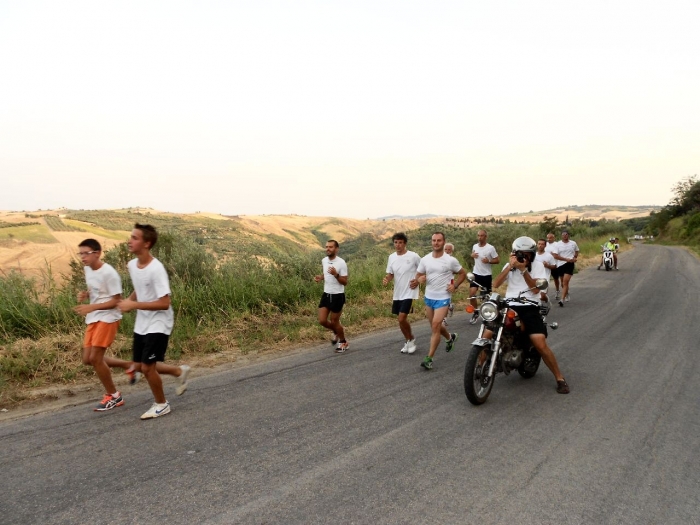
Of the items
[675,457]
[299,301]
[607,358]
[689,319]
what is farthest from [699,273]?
[675,457]

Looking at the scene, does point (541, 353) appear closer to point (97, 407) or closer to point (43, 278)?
point (97, 407)

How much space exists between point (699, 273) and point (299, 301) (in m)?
20.5

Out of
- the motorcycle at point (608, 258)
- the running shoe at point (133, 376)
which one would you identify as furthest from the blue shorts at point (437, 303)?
the motorcycle at point (608, 258)

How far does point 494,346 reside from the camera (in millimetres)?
5141

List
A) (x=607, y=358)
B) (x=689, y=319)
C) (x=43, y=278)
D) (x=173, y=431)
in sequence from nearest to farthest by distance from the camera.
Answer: (x=173, y=431), (x=607, y=358), (x=43, y=278), (x=689, y=319)

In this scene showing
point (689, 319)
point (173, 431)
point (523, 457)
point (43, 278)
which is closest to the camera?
point (523, 457)

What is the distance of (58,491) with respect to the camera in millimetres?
3275

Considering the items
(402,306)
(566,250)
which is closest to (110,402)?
(402,306)

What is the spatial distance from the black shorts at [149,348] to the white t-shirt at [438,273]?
3.86 m

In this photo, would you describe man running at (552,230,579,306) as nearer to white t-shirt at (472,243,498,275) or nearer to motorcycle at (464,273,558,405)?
white t-shirt at (472,243,498,275)

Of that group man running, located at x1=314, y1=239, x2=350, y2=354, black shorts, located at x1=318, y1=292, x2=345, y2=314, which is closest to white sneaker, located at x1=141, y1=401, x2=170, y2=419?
man running, located at x1=314, y1=239, x2=350, y2=354

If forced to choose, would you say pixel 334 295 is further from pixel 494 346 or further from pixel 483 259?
pixel 483 259

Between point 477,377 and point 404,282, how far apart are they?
276 cm

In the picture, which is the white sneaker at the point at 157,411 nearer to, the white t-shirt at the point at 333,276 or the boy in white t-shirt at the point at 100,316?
the boy in white t-shirt at the point at 100,316
